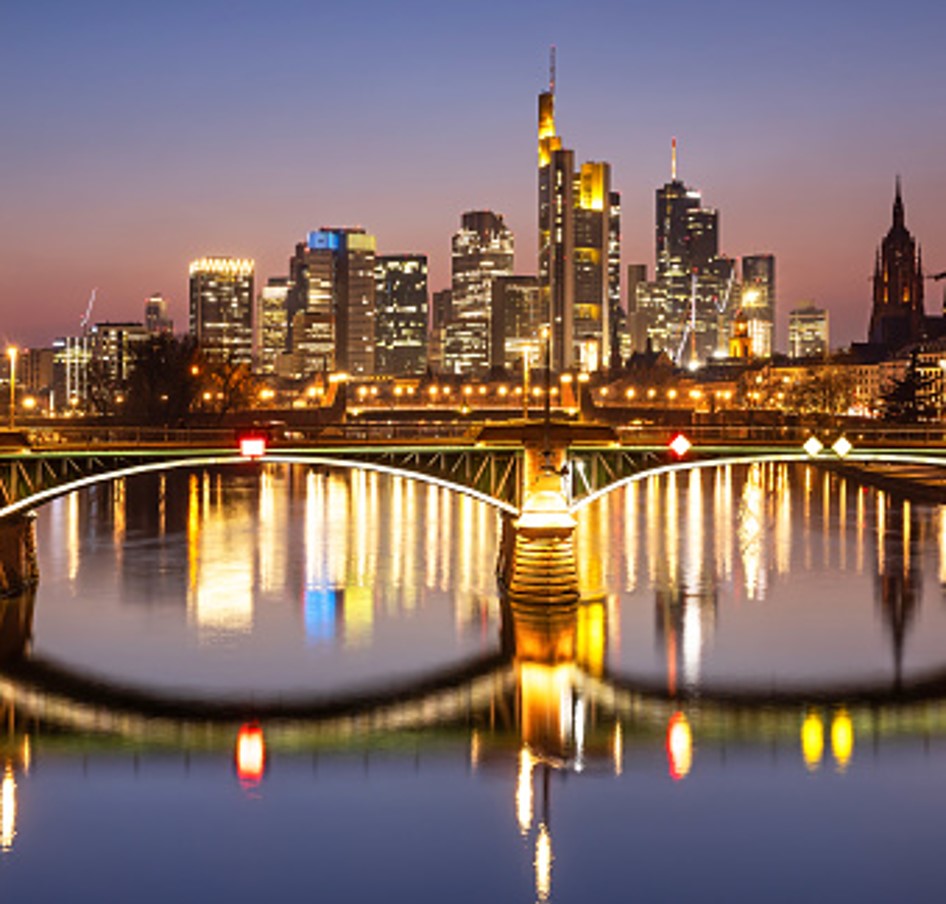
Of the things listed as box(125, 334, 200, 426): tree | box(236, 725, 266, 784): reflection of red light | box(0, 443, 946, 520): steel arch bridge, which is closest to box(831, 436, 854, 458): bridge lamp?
box(0, 443, 946, 520): steel arch bridge

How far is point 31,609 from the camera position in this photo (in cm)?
6838

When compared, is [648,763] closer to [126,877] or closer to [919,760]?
[919,760]

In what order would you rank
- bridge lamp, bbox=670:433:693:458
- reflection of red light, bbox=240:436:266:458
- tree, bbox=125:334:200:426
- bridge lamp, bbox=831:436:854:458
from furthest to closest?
tree, bbox=125:334:200:426
bridge lamp, bbox=670:433:693:458
bridge lamp, bbox=831:436:854:458
reflection of red light, bbox=240:436:266:458

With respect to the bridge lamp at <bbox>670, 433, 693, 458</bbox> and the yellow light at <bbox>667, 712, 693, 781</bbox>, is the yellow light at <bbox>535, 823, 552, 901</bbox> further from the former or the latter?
the bridge lamp at <bbox>670, 433, 693, 458</bbox>

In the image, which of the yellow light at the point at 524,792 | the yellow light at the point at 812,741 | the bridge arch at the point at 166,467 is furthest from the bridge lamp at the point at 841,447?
the yellow light at the point at 524,792

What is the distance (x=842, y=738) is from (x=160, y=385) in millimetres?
122876

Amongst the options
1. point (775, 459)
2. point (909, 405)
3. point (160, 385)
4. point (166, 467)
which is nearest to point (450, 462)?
point (166, 467)

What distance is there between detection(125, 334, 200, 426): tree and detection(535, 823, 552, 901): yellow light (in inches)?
4750

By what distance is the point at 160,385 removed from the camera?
161375 mm

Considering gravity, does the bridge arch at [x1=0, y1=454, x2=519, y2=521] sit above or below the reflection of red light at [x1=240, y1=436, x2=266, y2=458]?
below

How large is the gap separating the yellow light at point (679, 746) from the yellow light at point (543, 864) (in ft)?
21.0

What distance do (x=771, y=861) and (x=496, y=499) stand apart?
3299 centimetres

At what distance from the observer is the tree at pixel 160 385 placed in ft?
523

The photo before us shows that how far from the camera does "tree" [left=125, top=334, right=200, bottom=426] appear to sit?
160 m
